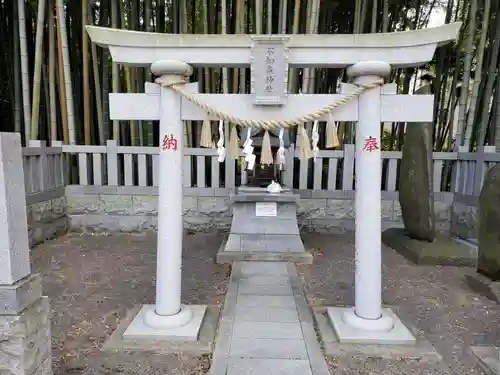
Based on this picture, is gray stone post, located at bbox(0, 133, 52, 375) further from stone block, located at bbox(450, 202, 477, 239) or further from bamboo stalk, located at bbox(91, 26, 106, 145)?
stone block, located at bbox(450, 202, 477, 239)

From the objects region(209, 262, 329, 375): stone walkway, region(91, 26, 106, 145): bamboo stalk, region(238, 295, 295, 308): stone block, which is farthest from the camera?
region(91, 26, 106, 145): bamboo stalk

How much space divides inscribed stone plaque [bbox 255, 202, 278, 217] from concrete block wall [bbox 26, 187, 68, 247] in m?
3.11

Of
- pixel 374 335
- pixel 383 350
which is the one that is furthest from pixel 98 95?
pixel 383 350

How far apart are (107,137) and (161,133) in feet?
12.5

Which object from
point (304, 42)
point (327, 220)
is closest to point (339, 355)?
point (304, 42)

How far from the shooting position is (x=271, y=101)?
99.1 inches

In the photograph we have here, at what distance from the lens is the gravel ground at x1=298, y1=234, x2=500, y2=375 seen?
2.31 metres

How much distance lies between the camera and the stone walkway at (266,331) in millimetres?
2219

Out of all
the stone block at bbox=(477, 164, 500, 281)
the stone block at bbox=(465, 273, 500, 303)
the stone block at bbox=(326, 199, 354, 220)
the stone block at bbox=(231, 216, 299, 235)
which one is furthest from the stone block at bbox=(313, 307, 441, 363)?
the stone block at bbox=(326, 199, 354, 220)

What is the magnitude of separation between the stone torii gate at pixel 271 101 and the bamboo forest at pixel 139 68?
2.90 m

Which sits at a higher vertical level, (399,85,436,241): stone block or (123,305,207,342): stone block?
(399,85,436,241): stone block

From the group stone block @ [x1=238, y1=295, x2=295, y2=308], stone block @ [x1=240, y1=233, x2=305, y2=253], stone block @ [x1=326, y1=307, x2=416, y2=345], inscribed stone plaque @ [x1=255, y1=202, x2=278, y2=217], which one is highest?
inscribed stone plaque @ [x1=255, y1=202, x2=278, y2=217]

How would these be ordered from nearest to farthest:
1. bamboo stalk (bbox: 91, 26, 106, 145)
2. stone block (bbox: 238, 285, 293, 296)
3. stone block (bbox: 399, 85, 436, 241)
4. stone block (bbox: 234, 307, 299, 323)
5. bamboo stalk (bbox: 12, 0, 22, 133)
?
stone block (bbox: 234, 307, 299, 323)
stone block (bbox: 238, 285, 293, 296)
stone block (bbox: 399, 85, 436, 241)
bamboo stalk (bbox: 12, 0, 22, 133)
bamboo stalk (bbox: 91, 26, 106, 145)

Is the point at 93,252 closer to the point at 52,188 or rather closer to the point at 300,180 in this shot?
the point at 52,188
